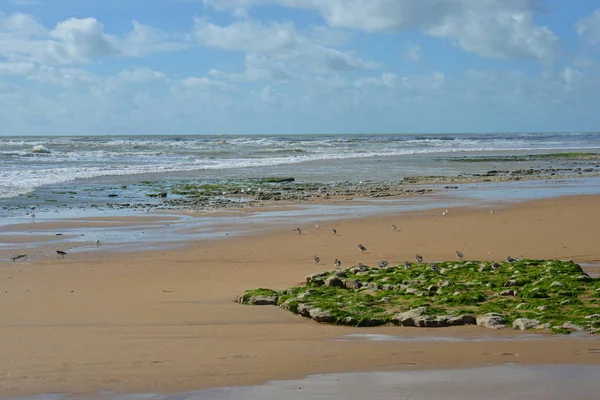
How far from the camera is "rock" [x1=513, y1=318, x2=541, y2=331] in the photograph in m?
6.85

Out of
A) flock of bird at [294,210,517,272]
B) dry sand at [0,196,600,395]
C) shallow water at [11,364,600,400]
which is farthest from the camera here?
flock of bird at [294,210,517,272]

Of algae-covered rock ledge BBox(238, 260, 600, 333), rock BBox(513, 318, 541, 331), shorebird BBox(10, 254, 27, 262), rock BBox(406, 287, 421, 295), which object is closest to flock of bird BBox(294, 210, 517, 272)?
algae-covered rock ledge BBox(238, 260, 600, 333)

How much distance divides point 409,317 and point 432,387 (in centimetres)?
211

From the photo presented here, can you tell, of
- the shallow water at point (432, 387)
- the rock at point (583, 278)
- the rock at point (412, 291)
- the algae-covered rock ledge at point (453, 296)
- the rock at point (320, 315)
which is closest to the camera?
the shallow water at point (432, 387)

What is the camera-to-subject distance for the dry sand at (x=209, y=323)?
5750 mm

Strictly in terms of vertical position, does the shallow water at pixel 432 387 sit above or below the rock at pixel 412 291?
above

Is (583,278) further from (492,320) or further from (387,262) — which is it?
(387,262)

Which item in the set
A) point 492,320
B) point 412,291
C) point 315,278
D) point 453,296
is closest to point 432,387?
point 492,320

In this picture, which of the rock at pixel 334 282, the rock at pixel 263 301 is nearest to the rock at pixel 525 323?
the rock at pixel 334 282

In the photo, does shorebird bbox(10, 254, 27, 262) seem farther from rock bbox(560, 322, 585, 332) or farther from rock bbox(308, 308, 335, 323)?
rock bbox(560, 322, 585, 332)

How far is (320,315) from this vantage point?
7586 millimetres

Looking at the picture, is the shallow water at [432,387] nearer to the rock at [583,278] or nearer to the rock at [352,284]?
the rock at [583,278]

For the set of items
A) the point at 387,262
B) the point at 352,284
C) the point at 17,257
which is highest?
the point at 352,284

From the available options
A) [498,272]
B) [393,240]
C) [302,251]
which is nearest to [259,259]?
[302,251]
